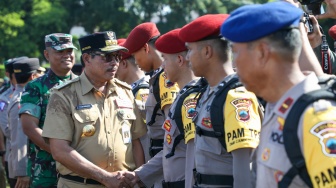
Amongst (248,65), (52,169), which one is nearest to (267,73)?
(248,65)

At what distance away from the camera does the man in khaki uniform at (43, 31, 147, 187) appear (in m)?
6.25

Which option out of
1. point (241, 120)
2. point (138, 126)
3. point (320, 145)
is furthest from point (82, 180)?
point (320, 145)

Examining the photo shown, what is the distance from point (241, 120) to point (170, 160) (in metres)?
1.53

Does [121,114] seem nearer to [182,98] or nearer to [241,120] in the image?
[182,98]

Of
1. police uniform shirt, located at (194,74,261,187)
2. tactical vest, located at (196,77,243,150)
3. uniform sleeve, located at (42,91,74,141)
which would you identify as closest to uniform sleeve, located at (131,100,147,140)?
uniform sleeve, located at (42,91,74,141)

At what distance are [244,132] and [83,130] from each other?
217 centimetres

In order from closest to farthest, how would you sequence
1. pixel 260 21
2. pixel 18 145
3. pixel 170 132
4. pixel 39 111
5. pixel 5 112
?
pixel 260 21, pixel 170 132, pixel 39 111, pixel 18 145, pixel 5 112

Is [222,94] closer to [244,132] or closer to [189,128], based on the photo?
[244,132]

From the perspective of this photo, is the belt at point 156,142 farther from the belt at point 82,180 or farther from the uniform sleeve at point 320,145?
the uniform sleeve at point 320,145

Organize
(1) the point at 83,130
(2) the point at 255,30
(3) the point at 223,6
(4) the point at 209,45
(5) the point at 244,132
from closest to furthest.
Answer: (2) the point at 255,30 < (5) the point at 244,132 < (4) the point at 209,45 < (1) the point at 83,130 < (3) the point at 223,6

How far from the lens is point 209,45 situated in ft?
16.5

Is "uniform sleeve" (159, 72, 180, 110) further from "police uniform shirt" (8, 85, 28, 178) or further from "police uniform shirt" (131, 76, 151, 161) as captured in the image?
"police uniform shirt" (8, 85, 28, 178)

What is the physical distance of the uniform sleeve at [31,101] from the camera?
7.72 m

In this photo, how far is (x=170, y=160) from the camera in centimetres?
593
